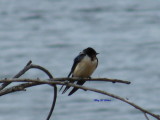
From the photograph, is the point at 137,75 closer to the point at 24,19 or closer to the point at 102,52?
the point at 102,52

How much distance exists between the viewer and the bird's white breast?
3867 mm

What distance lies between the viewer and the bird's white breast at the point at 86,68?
3.87 metres

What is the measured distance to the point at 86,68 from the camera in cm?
391

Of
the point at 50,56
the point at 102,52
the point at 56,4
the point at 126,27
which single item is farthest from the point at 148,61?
the point at 56,4

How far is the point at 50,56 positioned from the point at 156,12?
4213 millimetres

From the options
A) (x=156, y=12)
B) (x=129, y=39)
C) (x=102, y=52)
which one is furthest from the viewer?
(x=156, y=12)

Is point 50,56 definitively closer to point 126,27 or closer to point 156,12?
point 126,27

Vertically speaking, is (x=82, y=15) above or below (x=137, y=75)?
above

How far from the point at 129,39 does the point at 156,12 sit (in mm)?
1995

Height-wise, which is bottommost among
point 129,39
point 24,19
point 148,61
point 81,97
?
point 81,97

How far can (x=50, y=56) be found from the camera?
47.6 ft

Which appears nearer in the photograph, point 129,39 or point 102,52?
point 102,52

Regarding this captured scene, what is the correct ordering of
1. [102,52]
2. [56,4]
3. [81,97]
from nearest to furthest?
[81,97]
[102,52]
[56,4]

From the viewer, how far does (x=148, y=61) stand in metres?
14.0
